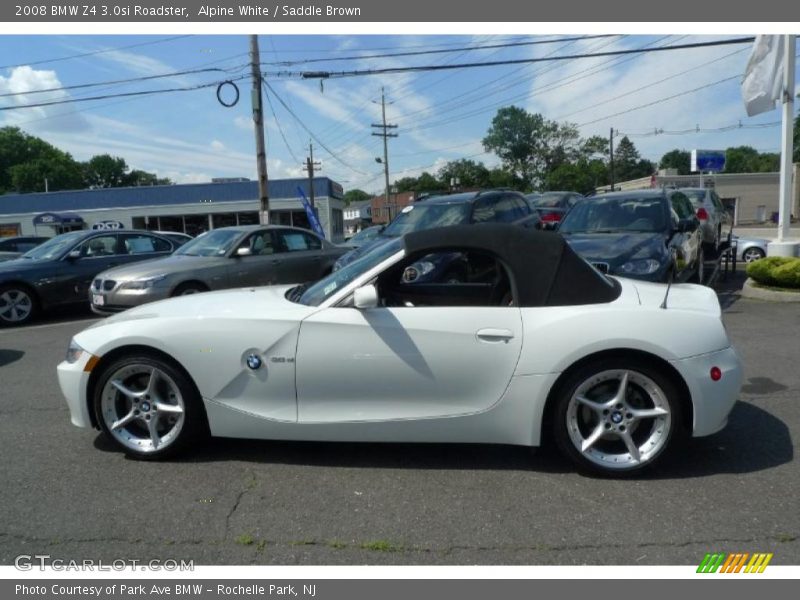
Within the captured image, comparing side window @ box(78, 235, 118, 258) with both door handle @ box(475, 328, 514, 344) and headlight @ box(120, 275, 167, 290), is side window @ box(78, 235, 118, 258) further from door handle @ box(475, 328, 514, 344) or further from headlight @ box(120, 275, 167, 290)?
door handle @ box(475, 328, 514, 344)

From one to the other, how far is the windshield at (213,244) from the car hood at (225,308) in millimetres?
5197

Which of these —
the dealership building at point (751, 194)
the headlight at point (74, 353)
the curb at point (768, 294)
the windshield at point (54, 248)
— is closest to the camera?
the headlight at point (74, 353)

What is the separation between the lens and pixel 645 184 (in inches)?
1972

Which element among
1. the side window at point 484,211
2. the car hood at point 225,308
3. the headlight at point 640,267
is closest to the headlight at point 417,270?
the car hood at point 225,308

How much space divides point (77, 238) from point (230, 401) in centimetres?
829

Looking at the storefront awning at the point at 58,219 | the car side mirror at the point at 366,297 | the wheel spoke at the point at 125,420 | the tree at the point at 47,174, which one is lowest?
the wheel spoke at the point at 125,420

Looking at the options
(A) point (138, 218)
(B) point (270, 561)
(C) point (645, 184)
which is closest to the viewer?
(B) point (270, 561)

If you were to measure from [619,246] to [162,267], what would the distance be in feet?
20.9

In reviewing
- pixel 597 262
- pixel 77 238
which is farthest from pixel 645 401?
pixel 77 238

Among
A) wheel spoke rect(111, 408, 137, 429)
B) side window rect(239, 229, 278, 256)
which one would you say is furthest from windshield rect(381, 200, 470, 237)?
wheel spoke rect(111, 408, 137, 429)

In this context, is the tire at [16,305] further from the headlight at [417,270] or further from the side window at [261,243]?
the headlight at [417,270]

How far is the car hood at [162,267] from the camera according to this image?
8.34 m

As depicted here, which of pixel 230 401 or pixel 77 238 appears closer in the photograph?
pixel 230 401

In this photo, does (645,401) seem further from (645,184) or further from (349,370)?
(645,184)
